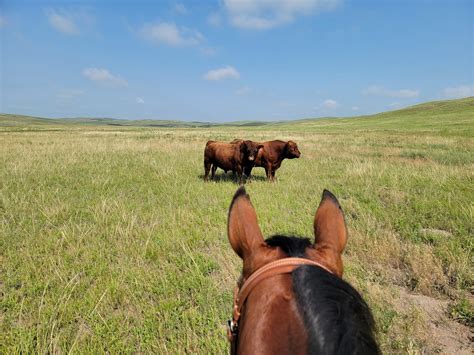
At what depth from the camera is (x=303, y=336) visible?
88cm

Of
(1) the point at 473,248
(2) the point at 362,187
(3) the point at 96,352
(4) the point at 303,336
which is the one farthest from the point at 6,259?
(2) the point at 362,187

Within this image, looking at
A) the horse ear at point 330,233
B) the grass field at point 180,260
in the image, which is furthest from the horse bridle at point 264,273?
the grass field at point 180,260

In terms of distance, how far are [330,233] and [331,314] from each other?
637 millimetres

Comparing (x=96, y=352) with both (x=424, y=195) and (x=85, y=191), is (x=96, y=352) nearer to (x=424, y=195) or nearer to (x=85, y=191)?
(x=85, y=191)

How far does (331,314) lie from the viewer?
887 millimetres

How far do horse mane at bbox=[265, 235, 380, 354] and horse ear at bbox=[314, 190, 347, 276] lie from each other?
326 millimetres

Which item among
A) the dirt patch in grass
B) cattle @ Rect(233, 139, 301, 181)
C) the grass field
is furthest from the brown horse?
cattle @ Rect(233, 139, 301, 181)

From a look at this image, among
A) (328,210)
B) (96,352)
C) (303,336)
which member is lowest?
(96,352)

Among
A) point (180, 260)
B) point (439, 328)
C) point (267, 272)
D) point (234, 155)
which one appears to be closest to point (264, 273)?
point (267, 272)

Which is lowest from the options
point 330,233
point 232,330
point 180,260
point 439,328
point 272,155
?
point 439,328

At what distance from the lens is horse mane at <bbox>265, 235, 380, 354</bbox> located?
821mm

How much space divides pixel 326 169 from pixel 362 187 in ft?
11.8

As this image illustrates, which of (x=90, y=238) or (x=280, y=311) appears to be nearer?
(x=280, y=311)

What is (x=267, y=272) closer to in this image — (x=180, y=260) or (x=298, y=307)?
(x=298, y=307)
